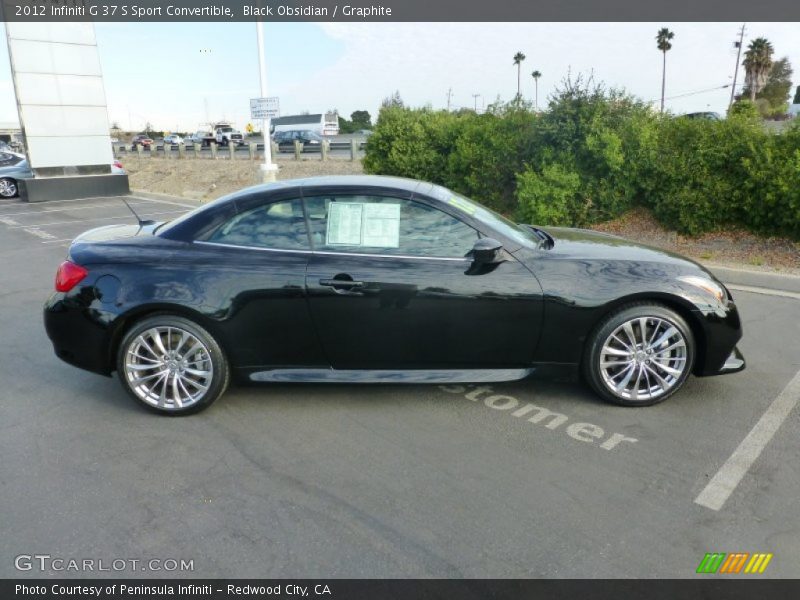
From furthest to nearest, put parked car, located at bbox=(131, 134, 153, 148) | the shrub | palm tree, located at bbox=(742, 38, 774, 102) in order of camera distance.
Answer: palm tree, located at bbox=(742, 38, 774, 102), parked car, located at bbox=(131, 134, 153, 148), the shrub

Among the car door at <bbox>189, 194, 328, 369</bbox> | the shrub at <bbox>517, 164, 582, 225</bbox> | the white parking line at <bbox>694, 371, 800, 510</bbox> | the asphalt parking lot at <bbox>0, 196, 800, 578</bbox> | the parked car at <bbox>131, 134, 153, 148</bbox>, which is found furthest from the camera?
the parked car at <bbox>131, 134, 153, 148</bbox>

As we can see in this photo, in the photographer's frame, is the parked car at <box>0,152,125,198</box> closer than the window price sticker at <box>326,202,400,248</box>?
No

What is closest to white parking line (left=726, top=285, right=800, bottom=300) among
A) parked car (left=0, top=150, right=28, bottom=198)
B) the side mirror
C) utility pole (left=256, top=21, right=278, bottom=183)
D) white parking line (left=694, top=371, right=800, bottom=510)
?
white parking line (left=694, top=371, right=800, bottom=510)

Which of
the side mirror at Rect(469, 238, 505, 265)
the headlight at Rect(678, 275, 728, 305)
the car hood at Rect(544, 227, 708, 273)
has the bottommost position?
the headlight at Rect(678, 275, 728, 305)

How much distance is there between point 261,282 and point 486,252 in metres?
1.41

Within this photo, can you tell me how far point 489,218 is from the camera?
4.05m

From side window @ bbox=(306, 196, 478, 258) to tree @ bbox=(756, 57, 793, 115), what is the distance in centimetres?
6288

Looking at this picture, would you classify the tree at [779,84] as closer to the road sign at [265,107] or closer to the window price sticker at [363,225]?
the road sign at [265,107]

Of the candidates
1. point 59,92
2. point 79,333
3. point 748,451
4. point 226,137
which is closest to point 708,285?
point 748,451

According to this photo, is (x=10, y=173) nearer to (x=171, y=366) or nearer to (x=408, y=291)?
(x=171, y=366)

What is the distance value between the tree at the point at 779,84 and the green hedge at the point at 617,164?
56.0 metres

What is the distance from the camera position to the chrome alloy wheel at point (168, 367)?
3.74 meters

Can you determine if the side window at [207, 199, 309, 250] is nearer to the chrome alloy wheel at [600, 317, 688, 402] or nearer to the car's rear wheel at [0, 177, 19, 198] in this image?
the chrome alloy wheel at [600, 317, 688, 402]

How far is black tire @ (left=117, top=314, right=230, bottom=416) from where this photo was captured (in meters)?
3.73
